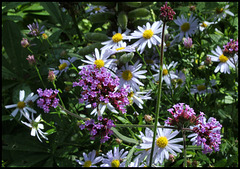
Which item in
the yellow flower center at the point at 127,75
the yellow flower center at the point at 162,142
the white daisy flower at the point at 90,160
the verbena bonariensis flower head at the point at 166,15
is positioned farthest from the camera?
the yellow flower center at the point at 127,75

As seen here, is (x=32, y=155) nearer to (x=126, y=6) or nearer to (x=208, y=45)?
(x=126, y=6)

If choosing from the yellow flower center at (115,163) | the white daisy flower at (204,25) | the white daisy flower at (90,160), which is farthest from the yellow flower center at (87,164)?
the white daisy flower at (204,25)

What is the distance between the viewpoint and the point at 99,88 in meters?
0.75

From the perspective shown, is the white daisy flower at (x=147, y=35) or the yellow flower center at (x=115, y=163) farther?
the white daisy flower at (x=147, y=35)

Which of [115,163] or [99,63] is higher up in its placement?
[99,63]

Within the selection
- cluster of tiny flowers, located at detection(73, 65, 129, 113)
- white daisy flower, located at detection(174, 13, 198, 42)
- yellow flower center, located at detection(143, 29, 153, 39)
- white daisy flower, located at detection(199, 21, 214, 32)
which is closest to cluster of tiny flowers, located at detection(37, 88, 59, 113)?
cluster of tiny flowers, located at detection(73, 65, 129, 113)

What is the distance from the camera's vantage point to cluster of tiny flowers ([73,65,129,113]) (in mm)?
748

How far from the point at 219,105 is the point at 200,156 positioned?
12.5 inches

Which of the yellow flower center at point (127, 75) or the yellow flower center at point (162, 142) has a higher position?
the yellow flower center at point (127, 75)

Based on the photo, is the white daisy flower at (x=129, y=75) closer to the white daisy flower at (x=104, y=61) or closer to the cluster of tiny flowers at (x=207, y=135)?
the white daisy flower at (x=104, y=61)

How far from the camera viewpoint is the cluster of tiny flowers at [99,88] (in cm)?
75

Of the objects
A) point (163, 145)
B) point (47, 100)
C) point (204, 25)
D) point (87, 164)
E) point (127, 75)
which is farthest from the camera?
point (204, 25)

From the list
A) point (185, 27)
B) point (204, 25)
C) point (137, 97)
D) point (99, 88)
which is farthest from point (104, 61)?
point (204, 25)

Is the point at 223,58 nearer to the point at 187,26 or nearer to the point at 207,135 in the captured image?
the point at 187,26
